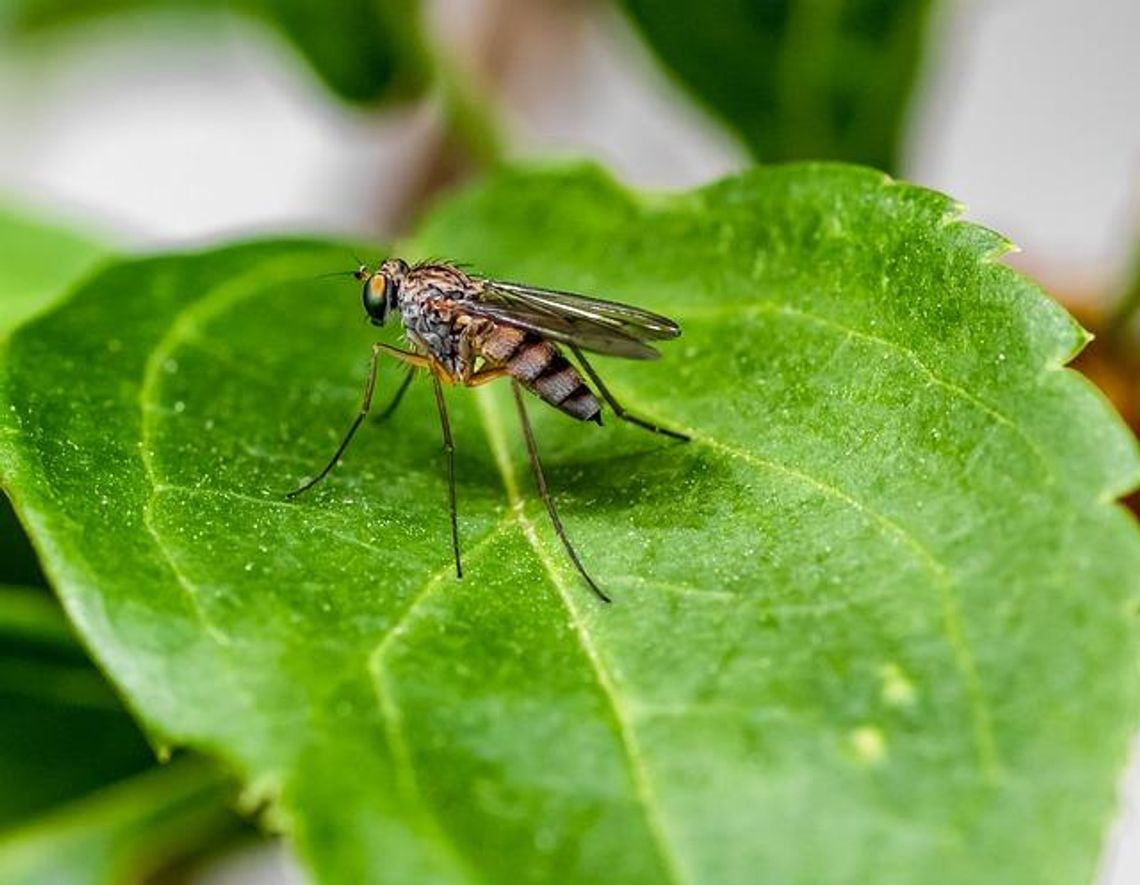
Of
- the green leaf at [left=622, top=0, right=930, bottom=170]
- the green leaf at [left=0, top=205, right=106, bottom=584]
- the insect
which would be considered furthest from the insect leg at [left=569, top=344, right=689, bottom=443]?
the green leaf at [left=622, top=0, right=930, bottom=170]

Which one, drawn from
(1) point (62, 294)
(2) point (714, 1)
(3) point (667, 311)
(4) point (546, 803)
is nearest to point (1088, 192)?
(2) point (714, 1)

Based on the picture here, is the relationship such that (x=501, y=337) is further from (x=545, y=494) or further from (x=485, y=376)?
(x=545, y=494)

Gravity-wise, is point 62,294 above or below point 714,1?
below

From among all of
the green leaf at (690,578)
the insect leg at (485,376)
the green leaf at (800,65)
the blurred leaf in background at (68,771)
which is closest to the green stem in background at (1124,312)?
the green leaf at (800,65)

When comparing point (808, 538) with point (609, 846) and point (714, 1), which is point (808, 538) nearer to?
point (609, 846)

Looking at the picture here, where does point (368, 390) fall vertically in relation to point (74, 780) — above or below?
above

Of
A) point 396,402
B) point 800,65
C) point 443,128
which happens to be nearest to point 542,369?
point 396,402

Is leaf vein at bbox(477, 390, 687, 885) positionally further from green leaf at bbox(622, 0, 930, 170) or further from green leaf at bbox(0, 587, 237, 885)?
green leaf at bbox(622, 0, 930, 170)

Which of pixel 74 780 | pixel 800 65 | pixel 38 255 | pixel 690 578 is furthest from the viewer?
pixel 800 65

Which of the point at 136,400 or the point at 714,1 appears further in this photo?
the point at 714,1
